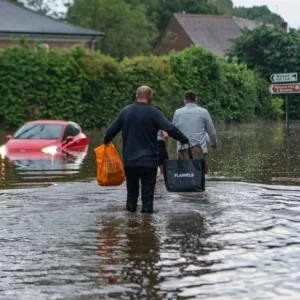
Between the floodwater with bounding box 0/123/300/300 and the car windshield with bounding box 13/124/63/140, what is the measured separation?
8.74 m

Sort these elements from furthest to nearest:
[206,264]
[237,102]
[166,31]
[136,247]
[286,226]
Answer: [166,31] → [237,102] → [286,226] → [136,247] → [206,264]

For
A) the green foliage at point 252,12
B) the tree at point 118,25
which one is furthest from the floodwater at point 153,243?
the green foliage at point 252,12

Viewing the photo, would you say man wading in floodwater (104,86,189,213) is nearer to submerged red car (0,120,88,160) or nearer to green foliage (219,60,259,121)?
submerged red car (0,120,88,160)

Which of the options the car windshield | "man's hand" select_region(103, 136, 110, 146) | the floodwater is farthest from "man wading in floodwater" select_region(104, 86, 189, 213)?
the car windshield

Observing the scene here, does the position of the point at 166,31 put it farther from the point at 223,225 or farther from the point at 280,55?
the point at 223,225

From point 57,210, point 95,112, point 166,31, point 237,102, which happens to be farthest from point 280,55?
point 57,210

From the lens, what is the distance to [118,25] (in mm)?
72938

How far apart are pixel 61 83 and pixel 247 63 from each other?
2076 cm

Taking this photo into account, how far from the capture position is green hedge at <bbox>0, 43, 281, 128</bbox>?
136 feet

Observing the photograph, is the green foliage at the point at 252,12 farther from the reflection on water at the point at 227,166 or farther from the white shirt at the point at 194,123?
the white shirt at the point at 194,123

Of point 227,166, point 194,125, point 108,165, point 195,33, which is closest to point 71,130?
point 227,166

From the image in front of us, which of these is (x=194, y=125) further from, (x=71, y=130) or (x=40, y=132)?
(x=71, y=130)

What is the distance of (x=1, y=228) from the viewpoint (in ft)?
36.6

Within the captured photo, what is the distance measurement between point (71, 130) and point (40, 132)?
119 cm
